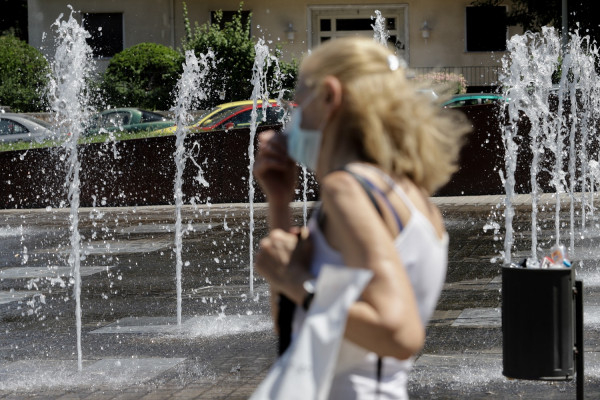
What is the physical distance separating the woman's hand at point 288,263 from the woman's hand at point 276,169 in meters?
0.23

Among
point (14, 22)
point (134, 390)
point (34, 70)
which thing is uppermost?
point (14, 22)

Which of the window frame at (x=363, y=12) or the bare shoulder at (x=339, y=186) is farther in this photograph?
the window frame at (x=363, y=12)

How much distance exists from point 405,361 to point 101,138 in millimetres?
18930

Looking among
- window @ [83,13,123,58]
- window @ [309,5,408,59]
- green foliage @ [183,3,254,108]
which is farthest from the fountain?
window @ [83,13,123,58]

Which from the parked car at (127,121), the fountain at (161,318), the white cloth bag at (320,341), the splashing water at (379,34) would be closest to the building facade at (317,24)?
the splashing water at (379,34)

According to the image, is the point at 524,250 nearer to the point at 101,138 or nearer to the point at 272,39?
the point at 101,138

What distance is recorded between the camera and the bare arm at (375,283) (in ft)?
6.75

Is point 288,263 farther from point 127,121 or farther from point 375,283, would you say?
point 127,121

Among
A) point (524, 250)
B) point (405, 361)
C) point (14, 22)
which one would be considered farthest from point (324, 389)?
point (14, 22)

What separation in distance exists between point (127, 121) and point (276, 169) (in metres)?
22.9

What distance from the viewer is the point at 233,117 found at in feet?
75.7

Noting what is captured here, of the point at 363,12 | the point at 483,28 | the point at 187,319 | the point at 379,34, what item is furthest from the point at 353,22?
the point at 187,319

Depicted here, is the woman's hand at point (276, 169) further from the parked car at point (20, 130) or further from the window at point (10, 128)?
the window at point (10, 128)

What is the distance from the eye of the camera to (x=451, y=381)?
20.6 ft
